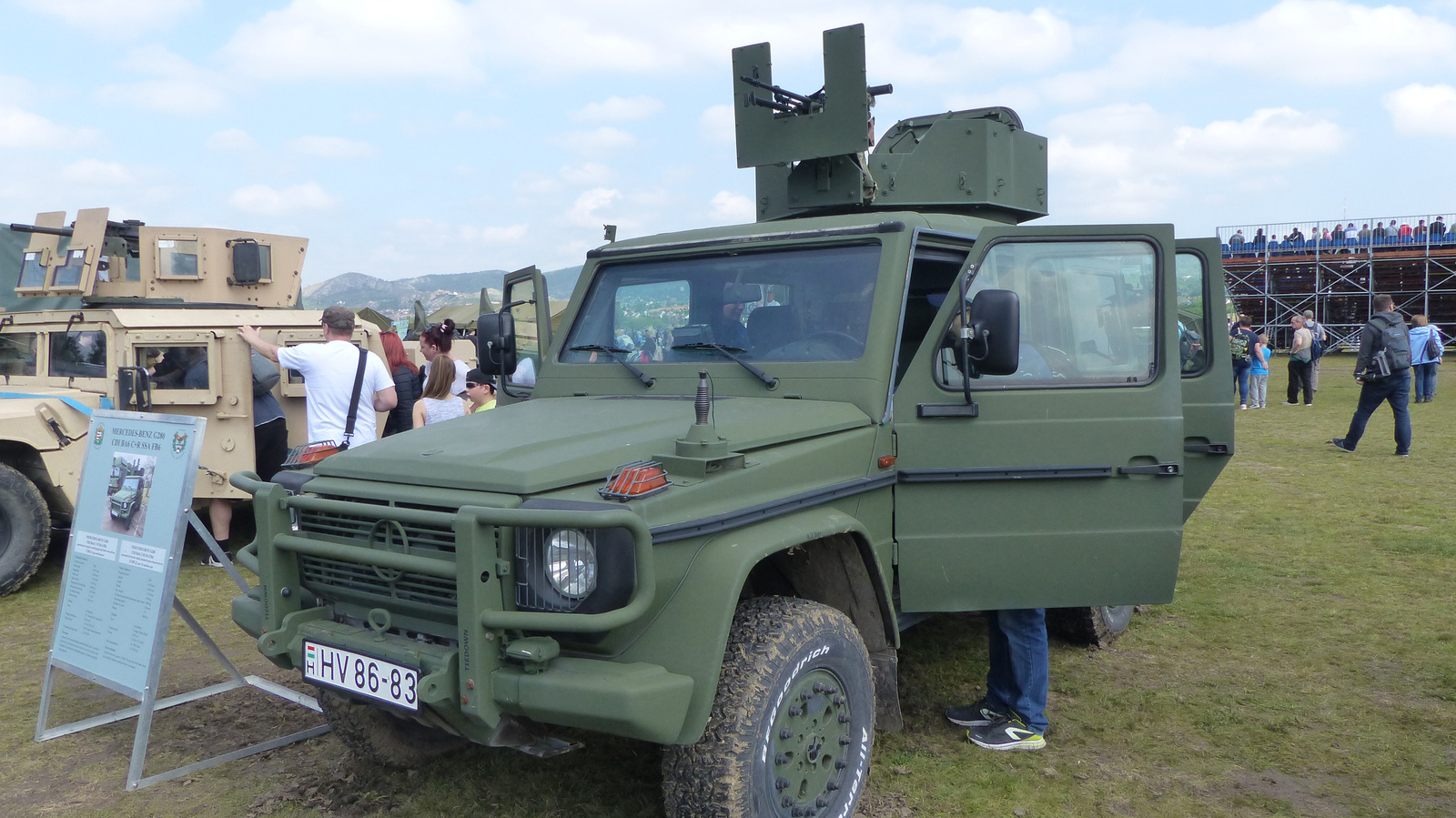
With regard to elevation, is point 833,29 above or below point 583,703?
above

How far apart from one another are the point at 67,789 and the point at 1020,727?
363cm

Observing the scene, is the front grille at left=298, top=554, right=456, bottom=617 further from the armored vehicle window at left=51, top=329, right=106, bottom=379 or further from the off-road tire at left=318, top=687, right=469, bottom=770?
the armored vehicle window at left=51, top=329, right=106, bottom=379

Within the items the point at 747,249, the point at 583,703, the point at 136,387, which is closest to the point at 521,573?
the point at 583,703

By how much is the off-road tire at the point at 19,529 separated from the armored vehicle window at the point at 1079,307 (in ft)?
20.2

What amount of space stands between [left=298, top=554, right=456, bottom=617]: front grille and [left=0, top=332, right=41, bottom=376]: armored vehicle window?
19.2 feet

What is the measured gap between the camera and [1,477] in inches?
267

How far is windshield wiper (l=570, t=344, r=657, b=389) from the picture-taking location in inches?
167

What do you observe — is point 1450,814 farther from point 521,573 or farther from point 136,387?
point 136,387

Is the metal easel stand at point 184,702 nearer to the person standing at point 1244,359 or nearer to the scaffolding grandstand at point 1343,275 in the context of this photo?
the person standing at point 1244,359

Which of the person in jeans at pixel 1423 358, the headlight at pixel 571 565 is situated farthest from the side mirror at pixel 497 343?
the person in jeans at pixel 1423 358

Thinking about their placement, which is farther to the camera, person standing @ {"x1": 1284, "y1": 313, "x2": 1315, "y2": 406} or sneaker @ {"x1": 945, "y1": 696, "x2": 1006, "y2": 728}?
person standing @ {"x1": 1284, "y1": 313, "x2": 1315, "y2": 406}

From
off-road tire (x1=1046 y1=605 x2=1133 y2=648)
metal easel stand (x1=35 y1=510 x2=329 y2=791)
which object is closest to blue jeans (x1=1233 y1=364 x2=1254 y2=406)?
off-road tire (x1=1046 y1=605 x2=1133 y2=648)

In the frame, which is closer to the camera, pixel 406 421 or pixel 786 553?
pixel 786 553

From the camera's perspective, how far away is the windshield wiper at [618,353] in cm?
425
